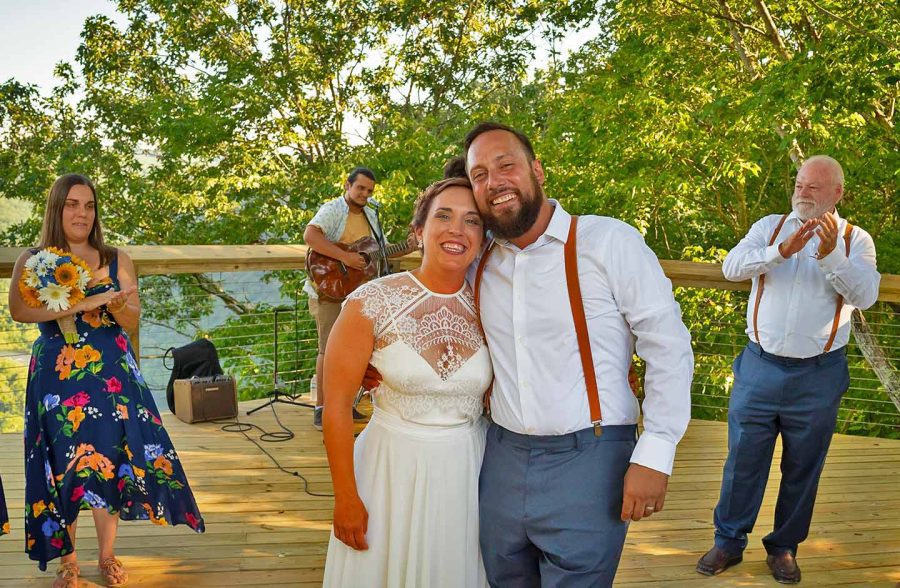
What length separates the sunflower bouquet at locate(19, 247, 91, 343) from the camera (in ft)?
9.82

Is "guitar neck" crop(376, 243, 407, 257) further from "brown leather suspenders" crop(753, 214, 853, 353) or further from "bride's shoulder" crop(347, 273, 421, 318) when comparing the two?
"bride's shoulder" crop(347, 273, 421, 318)

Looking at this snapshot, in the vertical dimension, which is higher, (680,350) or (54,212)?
(54,212)

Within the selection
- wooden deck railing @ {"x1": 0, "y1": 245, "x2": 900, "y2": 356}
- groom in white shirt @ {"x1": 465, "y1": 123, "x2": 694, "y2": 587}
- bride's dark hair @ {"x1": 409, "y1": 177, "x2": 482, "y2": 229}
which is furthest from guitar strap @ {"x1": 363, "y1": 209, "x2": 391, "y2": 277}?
groom in white shirt @ {"x1": 465, "y1": 123, "x2": 694, "y2": 587}

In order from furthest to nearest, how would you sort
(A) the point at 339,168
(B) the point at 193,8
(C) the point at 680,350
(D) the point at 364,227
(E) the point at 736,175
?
1. (B) the point at 193,8
2. (A) the point at 339,168
3. (E) the point at 736,175
4. (D) the point at 364,227
5. (C) the point at 680,350

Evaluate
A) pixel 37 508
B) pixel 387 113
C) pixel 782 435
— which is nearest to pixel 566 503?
pixel 782 435

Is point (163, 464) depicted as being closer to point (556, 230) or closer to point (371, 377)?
point (371, 377)

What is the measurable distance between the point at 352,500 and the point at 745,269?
1.87m

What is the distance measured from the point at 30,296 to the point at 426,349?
1643 millimetres

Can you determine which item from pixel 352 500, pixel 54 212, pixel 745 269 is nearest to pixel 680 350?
pixel 352 500

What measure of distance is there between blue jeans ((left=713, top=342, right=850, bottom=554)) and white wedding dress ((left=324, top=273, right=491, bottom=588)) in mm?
1538

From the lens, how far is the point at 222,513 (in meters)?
3.87

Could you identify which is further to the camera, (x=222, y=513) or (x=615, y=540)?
(x=222, y=513)

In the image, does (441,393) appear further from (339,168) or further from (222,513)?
(339,168)

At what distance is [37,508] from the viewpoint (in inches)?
120
